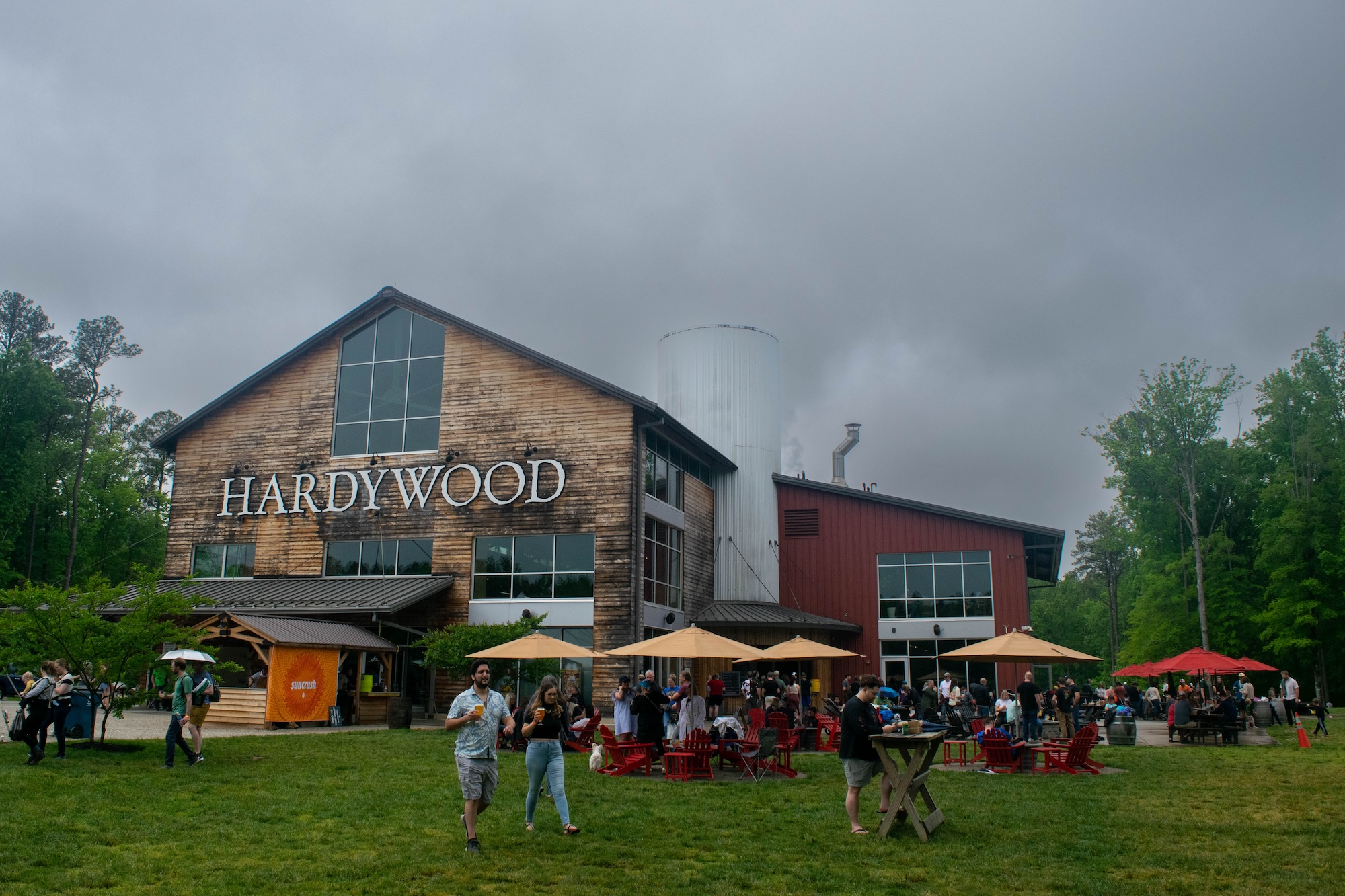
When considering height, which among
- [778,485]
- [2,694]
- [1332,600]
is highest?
[778,485]

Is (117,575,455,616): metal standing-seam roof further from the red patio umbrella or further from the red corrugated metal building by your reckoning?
the red patio umbrella

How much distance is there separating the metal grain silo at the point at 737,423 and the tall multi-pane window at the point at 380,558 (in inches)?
415

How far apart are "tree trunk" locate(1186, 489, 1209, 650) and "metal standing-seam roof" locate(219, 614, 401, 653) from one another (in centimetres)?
2896

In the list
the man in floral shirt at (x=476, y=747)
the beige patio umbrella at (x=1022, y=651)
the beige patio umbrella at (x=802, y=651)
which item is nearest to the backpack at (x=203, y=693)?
the man in floral shirt at (x=476, y=747)

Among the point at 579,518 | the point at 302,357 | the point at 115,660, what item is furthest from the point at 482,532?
the point at 115,660

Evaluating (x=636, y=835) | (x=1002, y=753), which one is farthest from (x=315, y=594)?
(x=636, y=835)

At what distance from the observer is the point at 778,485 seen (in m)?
33.8

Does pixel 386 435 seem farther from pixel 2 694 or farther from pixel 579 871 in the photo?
pixel 579 871

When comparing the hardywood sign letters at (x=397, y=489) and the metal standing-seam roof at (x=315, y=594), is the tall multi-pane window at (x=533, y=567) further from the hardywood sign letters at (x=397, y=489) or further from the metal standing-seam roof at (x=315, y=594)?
the hardywood sign letters at (x=397, y=489)

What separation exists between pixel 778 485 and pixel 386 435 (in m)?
13.3

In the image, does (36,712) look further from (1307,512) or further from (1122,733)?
(1307,512)

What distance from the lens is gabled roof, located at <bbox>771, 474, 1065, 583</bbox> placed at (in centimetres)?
3027

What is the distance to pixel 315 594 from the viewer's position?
82.4 ft

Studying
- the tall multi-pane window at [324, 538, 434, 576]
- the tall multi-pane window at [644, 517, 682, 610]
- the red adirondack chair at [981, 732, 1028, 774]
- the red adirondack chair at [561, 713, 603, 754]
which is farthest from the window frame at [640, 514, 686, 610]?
the red adirondack chair at [981, 732, 1028, 774]
